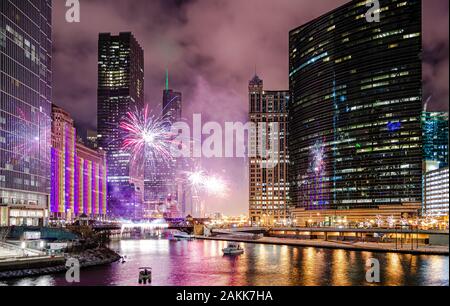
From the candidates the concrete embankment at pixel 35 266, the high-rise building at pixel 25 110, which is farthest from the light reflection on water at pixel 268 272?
the high-rise building at pixel 25 110

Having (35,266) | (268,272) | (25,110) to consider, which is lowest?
(268,272)

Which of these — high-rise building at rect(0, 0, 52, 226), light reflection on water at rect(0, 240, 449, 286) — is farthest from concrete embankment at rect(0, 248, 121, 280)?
high-rise building at rect(0, 0, 52, 226)

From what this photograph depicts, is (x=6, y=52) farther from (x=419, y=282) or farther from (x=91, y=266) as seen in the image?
(x=419, y=282)

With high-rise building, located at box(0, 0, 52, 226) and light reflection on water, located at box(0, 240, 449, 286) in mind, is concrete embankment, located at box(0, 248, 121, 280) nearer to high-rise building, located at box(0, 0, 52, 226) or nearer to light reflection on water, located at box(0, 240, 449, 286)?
light reflection on water, located at box(0, 240, 449, 286)

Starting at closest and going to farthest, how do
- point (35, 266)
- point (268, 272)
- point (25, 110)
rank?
point (35, 266) → point (268, 272) → point (25, 110)

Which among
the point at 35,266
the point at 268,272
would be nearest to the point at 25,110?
the point at 35,266

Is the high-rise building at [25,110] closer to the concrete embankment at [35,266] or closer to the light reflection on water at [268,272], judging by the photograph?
the light reflection on water at [268,272]

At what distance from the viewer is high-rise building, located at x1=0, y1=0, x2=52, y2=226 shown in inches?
5989

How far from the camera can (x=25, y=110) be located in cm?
16375

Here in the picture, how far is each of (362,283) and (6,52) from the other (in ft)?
420

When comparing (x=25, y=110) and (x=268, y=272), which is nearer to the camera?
(x=268, y=272)

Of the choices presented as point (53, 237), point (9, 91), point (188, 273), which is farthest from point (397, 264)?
point (9, 91)

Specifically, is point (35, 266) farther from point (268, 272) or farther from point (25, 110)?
point (25, 110)
